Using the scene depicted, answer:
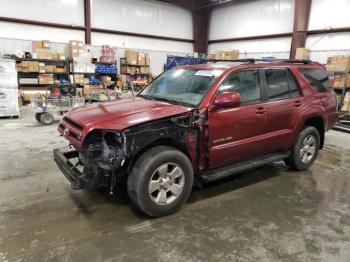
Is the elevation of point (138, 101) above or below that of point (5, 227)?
above

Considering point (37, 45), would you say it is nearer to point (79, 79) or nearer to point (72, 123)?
point (79, 79)

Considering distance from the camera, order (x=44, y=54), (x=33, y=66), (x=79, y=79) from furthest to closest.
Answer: (x=79, y=79)
(x=44, y=54)
(x=33, y=66)

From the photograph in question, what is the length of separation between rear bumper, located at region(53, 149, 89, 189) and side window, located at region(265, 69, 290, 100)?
8.10 ft

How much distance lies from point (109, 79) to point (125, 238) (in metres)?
11.7

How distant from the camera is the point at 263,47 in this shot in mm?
15531

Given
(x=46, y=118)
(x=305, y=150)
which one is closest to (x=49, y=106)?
(x=46, y=118)

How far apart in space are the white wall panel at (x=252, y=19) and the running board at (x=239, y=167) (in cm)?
1197

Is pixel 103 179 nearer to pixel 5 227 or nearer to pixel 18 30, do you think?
pixel 5 227

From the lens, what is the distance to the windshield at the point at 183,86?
11.1ft

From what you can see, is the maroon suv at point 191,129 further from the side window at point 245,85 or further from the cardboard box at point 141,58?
the cardboard box at point 141,58

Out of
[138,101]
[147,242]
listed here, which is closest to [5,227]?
[147,242]

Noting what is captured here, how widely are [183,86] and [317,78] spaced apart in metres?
2.23

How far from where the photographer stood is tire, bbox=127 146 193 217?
288 cm

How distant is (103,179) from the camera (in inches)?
116
